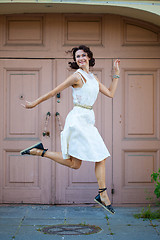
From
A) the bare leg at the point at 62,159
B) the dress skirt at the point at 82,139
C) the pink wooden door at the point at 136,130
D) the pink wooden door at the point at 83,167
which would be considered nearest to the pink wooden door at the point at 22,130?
the pink wooden door at the point at 83,167

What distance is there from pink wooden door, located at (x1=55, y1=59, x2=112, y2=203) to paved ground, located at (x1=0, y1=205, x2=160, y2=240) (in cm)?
22

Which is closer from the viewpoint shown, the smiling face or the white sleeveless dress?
the white sleeveless dress

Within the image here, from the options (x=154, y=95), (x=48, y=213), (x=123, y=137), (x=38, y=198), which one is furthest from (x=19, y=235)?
(x=154, y=95)

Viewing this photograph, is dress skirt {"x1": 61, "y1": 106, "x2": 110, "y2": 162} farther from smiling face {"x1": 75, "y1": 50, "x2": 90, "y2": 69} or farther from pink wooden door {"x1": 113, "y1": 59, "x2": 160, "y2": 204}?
pink wooden door {"x1": 113, "y1": 59, "x2": 160, "y2": 204}

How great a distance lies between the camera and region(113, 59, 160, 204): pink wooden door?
7.07m

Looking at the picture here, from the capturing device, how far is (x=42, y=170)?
23.1 feet

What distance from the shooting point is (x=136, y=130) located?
7.13 meters

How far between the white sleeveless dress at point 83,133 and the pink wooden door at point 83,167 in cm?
238

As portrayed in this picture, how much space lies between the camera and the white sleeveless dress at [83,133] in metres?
4.59

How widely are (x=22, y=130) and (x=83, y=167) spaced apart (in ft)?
3.97

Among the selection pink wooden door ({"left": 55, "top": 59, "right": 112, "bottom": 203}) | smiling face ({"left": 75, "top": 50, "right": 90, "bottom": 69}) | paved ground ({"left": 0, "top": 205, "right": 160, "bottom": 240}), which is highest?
smiling face ({"left": 75, "top": 50, "right": 90, "bottom": 69})

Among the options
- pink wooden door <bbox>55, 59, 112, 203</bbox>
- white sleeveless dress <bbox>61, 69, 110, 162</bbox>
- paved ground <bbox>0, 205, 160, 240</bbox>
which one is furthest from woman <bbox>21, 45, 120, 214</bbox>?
pink wooden door <bbox>55, 59, 112, 203</bbox>

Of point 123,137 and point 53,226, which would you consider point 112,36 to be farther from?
point 53,226

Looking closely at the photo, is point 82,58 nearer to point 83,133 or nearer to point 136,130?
point 83,133
